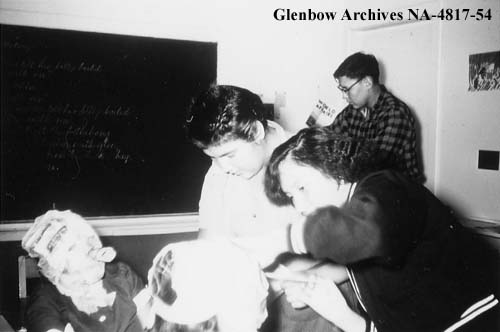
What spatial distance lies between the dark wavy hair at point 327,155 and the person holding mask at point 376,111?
0.87 meters

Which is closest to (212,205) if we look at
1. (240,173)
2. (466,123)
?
(240,173)

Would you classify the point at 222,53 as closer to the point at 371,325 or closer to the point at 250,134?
the point at 250,134

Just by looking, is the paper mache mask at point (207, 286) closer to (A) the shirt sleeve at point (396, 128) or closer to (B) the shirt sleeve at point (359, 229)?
(B) the shirt sleeve at point (359, 229)

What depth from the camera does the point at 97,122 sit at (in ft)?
5.66

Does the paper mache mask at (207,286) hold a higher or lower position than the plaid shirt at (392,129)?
lower

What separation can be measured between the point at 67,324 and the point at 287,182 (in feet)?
2.06

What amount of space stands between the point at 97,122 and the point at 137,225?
0.46 metres

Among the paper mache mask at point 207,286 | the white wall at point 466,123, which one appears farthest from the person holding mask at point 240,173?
the white wall at point 466,123

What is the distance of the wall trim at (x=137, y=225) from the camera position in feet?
5.38

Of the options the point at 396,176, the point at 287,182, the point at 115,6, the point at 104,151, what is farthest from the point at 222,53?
the point at 396,176

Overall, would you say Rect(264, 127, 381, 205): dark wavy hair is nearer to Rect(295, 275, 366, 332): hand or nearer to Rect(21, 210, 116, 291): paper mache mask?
Rect(295, 275, 366, 332): hand

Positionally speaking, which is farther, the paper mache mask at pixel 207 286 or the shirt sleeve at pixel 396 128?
the shirt sleeve at pixel 396 128

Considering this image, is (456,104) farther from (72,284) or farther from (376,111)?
(72,284)

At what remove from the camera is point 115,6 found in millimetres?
1690
